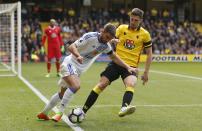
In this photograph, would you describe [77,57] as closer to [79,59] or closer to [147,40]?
[79,59]

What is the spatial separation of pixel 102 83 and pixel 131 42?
938mm

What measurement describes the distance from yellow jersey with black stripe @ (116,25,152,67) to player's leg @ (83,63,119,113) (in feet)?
0.98

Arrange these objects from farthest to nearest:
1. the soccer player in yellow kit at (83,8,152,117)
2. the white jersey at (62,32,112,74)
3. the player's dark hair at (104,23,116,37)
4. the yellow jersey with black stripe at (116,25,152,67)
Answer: the yellow jersey with black stripe at (116,25,152,67)
the soccer player in yellow kit at (83,8,152,117)
the white jersey at (62,32,112,74)
the player's dark hair at (104,23,116,37)

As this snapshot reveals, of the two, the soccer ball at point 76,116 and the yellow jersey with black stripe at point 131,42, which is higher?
the yellow jersey with black stripe at point 131,42

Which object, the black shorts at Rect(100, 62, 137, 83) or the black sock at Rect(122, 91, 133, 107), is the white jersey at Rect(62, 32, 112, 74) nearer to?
the black shorts at Rect(100, 62, 137, 83)

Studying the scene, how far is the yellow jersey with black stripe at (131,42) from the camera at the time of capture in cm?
937

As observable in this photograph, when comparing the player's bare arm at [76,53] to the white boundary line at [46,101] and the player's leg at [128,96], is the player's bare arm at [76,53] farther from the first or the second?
the player's leg at [128,96]

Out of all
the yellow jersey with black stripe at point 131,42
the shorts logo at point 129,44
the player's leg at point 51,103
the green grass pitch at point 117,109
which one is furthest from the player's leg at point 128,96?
the player's leg at point 51,103

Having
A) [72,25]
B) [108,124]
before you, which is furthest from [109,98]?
[72,25]

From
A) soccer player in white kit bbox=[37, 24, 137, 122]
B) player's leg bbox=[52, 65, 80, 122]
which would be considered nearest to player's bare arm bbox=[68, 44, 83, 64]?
soccer player in white kit bbox=[37, 24, 137, 122]

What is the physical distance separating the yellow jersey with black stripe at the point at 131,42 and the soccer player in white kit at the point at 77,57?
0.68 meters

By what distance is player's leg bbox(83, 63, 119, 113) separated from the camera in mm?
9008

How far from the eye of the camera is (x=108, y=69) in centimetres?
937

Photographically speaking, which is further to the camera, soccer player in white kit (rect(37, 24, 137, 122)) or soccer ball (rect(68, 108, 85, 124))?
soccer ball (rect(68, 108, 85, 124))
